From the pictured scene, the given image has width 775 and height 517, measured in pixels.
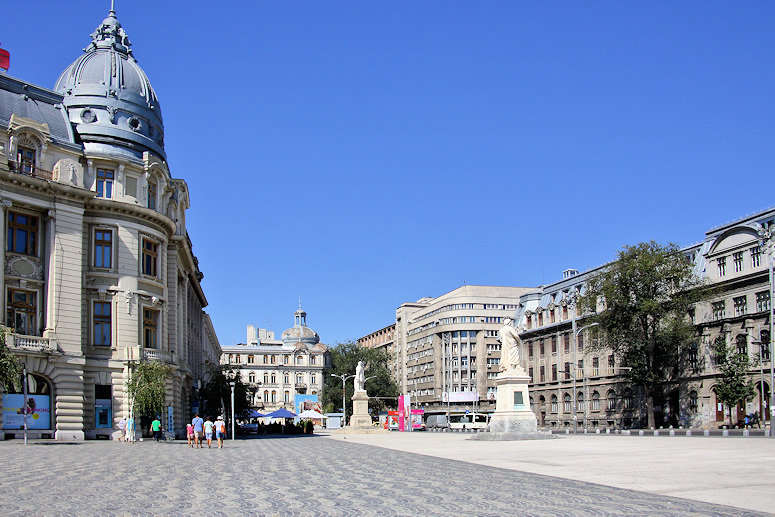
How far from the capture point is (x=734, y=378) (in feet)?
185

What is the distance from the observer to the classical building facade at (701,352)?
58.1 meters

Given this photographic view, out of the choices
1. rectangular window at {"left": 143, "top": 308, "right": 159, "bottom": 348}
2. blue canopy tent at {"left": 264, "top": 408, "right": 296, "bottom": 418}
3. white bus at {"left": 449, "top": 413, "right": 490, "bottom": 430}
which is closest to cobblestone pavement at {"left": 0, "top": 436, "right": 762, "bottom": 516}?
rectangular window at {"left": 143, "top": 308, "right": 159, "bottom": 348}

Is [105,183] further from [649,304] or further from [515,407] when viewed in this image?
[649,304]

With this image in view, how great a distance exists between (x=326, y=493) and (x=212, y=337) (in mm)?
104862

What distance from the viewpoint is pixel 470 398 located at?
4168 inches

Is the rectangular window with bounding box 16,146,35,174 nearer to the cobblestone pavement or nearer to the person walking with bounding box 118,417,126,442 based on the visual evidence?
the person walking with bounding box 118,417,126,442

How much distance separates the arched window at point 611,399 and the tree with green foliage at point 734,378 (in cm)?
1833

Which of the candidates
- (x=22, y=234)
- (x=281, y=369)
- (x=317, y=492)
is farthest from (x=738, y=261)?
(x=281, y=369)

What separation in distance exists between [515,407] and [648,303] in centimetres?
2951

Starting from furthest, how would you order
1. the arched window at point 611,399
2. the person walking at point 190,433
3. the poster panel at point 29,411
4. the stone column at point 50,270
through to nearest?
1. the arched window at point 611,399
2. the stone column at point 50,270
3. the poster panel at point 29,411
4. the person walking at point 190,433

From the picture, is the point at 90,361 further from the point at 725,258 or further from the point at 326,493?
the point at 725,258

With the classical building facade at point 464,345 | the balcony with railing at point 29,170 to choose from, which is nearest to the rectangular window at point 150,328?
the balcony with railing at point 29,170

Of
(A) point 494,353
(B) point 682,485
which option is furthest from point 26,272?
(A) point 494,353

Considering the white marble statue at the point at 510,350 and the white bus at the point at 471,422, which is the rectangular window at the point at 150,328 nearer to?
the white marble statue at the point at 510,350
